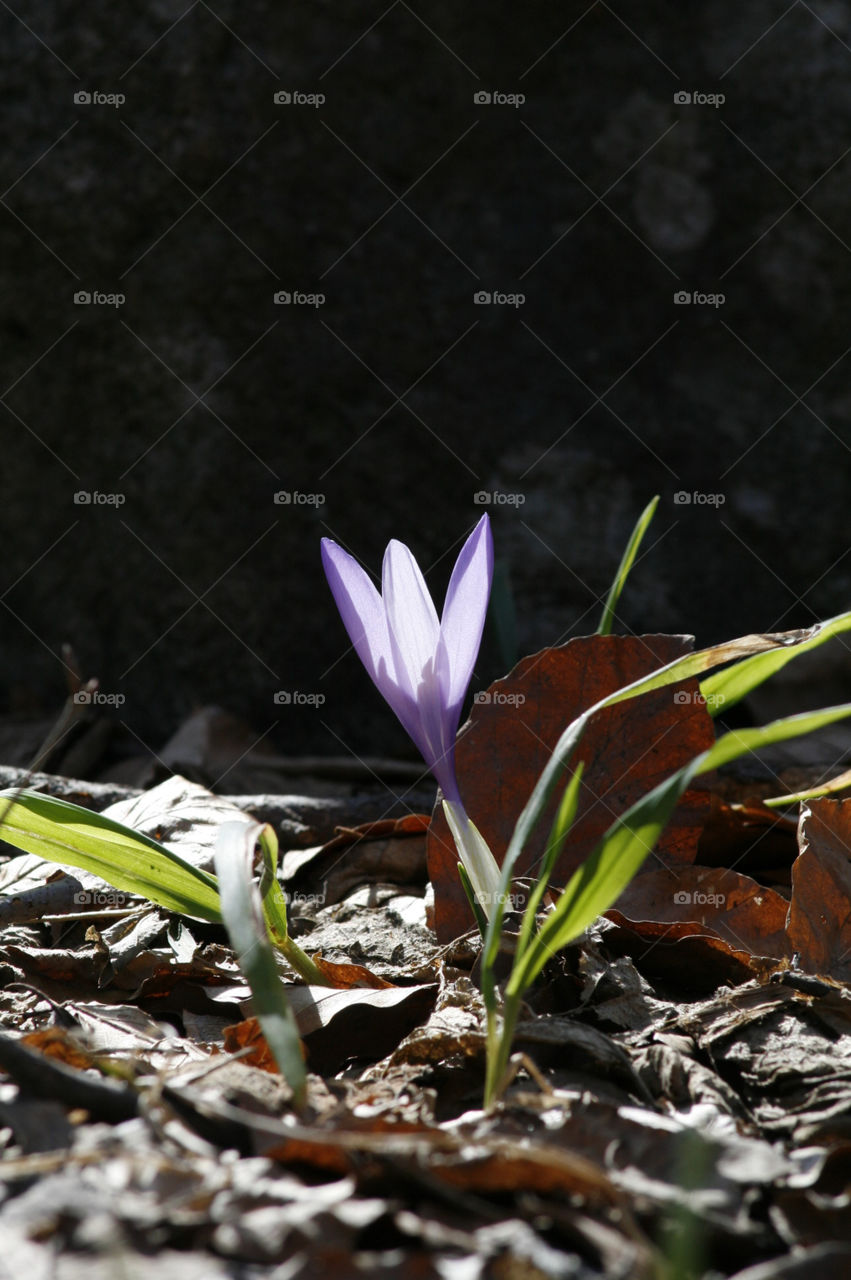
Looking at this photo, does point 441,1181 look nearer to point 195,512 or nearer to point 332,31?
point 195,512

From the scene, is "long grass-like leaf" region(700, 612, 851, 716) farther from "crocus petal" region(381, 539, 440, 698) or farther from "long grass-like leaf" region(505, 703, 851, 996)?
"crocus petal" region(381, 539, 440, 698)

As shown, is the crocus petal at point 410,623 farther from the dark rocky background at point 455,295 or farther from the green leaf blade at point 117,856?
the dark rocky background at point 455,295

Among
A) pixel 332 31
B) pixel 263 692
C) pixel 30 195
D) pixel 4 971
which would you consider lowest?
pixel 4 971

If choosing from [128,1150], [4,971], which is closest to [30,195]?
[4,971]

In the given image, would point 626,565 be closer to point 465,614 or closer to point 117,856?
point 465,614

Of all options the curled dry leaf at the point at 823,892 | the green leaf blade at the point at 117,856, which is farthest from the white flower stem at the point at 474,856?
the curled dry leaf at the point at 823,892

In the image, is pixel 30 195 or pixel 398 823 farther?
pixel 30 195
